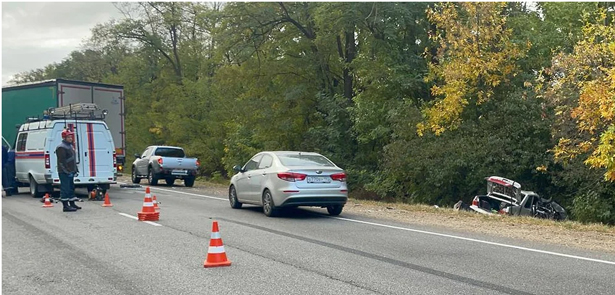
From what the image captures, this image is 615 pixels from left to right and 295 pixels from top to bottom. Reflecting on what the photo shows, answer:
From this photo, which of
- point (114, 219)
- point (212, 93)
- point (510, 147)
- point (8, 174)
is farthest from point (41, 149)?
point (212, 93)

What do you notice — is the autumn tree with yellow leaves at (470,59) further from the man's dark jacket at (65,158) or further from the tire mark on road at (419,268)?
the tire mark on road at (419,268)

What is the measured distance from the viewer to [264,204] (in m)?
13.8

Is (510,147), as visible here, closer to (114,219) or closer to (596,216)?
(596,216)

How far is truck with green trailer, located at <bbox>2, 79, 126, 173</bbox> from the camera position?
21.0 m

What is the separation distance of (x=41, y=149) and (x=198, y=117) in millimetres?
24392

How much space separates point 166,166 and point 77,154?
8.12m

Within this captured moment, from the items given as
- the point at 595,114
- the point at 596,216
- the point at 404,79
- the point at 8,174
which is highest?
the point at 404,79

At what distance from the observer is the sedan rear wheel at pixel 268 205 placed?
528 inches

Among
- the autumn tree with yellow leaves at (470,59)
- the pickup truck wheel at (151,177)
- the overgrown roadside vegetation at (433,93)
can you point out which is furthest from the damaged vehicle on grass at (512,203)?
the pickup truck wheel at (151,177)

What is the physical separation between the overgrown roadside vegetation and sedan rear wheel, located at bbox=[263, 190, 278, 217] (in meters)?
7.74

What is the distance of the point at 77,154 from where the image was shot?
717 inches

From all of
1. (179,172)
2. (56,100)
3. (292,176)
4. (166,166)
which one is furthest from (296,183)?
(179,172)

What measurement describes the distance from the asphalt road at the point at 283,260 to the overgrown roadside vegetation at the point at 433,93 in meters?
6.86

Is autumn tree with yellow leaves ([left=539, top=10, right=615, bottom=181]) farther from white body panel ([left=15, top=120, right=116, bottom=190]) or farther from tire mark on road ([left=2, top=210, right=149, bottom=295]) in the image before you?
white body panel ([left=15, top=120, right=116, bottom=190])
